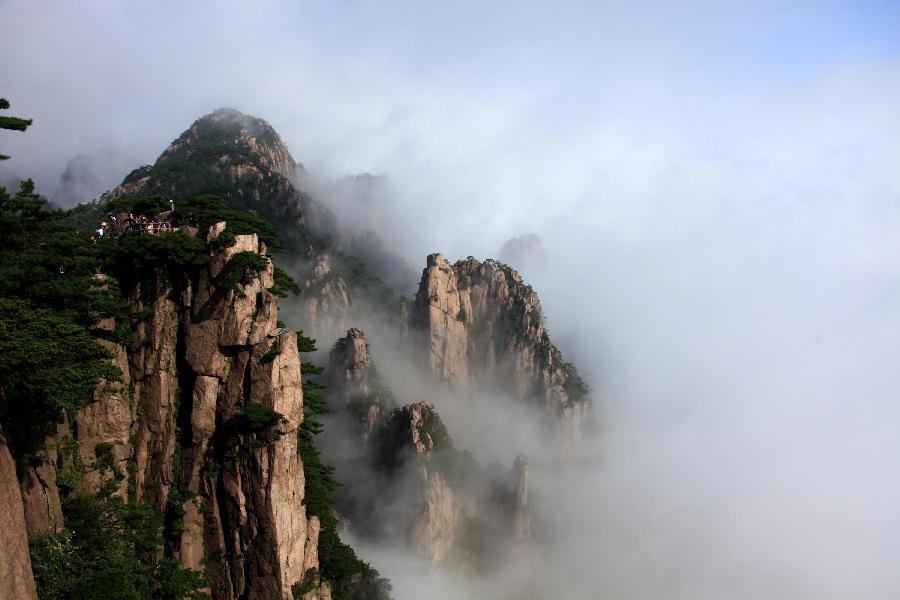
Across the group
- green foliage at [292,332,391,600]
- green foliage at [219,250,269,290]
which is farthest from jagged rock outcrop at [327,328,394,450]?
green foliage at [219,250,269,290]

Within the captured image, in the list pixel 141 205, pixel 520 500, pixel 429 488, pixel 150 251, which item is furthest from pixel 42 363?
pixel 520 500

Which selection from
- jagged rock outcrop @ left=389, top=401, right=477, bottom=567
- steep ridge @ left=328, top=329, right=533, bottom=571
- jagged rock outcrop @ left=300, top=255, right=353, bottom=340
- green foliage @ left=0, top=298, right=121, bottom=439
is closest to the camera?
green foliage @ left=0, top=298, right=121, bottom=439

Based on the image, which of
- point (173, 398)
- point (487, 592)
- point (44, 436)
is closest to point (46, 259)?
point (44, 436)

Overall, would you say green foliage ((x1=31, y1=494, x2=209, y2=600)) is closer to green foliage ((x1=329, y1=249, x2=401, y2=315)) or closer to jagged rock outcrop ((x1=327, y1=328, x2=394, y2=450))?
jagged rock outcrop ((x1=327, y1=328, x2=394, y2=450))

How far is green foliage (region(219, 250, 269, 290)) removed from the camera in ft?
131

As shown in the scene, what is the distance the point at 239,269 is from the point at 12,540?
17787 millimetres

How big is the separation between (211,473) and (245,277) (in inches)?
463

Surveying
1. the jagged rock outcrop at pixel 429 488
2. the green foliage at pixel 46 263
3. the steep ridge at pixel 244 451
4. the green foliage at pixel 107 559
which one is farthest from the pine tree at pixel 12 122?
the jagged rock outcrop at pixel 429 488

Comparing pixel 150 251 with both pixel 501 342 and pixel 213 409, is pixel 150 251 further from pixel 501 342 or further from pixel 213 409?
pixel 501 342

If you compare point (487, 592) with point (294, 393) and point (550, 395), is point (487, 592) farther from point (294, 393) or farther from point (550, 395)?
point (294, 393)

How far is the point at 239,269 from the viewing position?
40344 mm

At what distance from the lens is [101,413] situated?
125 feet

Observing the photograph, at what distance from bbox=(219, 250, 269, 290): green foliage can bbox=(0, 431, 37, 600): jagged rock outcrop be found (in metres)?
14.0

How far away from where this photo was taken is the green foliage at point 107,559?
31.9 m
